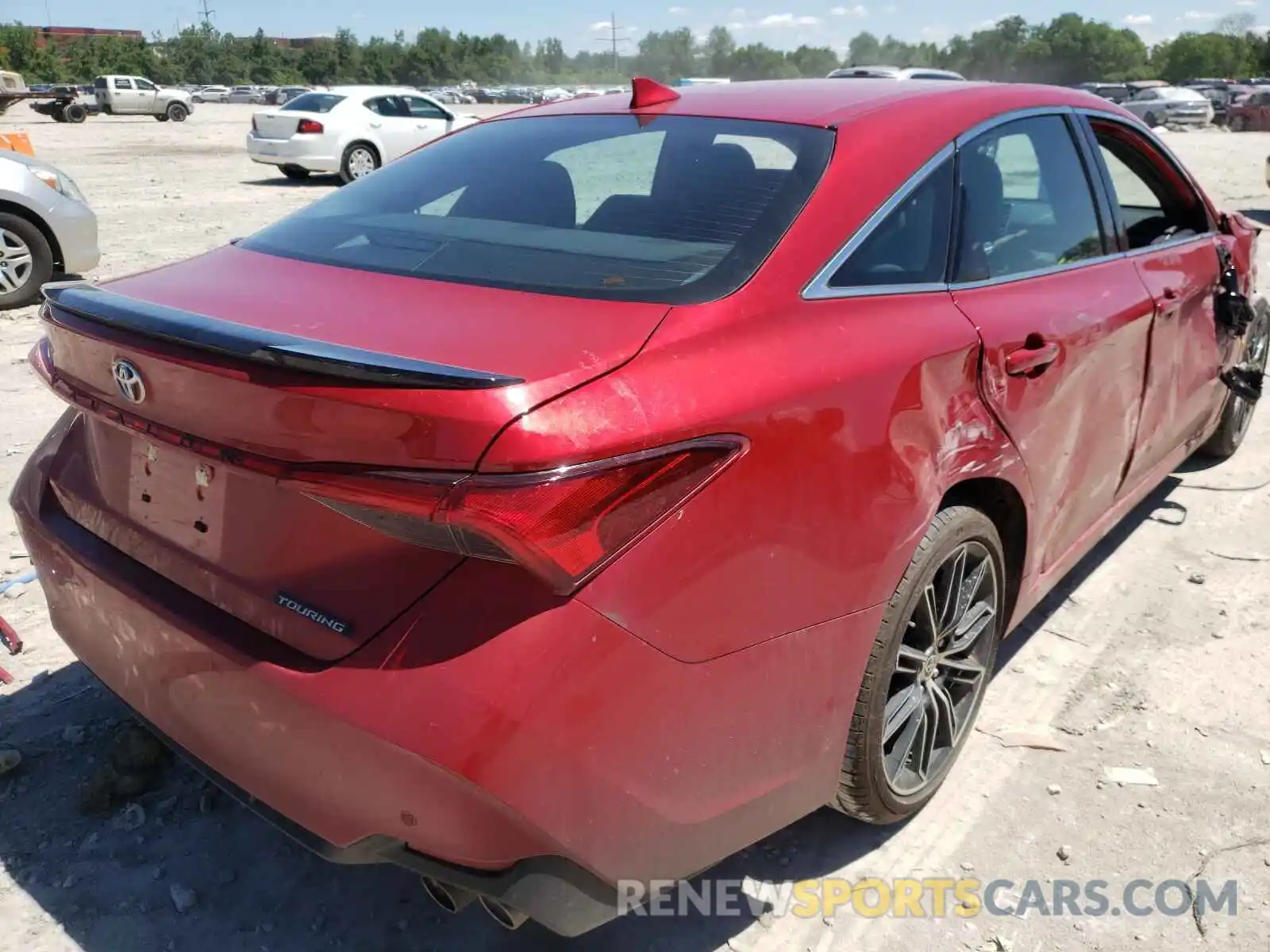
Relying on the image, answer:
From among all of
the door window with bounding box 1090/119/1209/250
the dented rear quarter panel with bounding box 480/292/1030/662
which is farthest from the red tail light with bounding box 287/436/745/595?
the door window with bounding box 1090/119/1209/250

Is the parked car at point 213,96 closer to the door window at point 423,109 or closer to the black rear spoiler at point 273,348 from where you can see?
the door window at point 423,109

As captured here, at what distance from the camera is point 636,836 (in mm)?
1732

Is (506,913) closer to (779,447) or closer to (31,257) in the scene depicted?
(779,447)

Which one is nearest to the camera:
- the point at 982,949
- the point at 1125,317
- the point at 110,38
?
the point at 982,949

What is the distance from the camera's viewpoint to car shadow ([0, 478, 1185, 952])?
7.36 feet

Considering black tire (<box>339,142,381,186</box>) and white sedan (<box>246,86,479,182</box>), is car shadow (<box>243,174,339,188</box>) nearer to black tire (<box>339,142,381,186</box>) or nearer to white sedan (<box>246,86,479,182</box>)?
white sedan (<box>246,86,479,182</box>)

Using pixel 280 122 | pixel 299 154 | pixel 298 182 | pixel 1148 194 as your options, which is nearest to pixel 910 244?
pixel 1148 194

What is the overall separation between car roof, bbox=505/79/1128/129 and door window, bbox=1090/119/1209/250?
1.69 feet

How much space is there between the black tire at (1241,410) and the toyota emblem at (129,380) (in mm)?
4352

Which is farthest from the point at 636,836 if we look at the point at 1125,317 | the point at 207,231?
the point at 207,231

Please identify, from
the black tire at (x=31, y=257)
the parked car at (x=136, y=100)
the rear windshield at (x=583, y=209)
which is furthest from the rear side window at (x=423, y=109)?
the parked car at (x=136, y=100)

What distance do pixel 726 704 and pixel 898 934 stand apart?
857 millimetres

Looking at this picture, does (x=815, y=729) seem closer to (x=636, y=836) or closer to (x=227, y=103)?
(x=636, y=836)

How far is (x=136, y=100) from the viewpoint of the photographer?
41281mm
